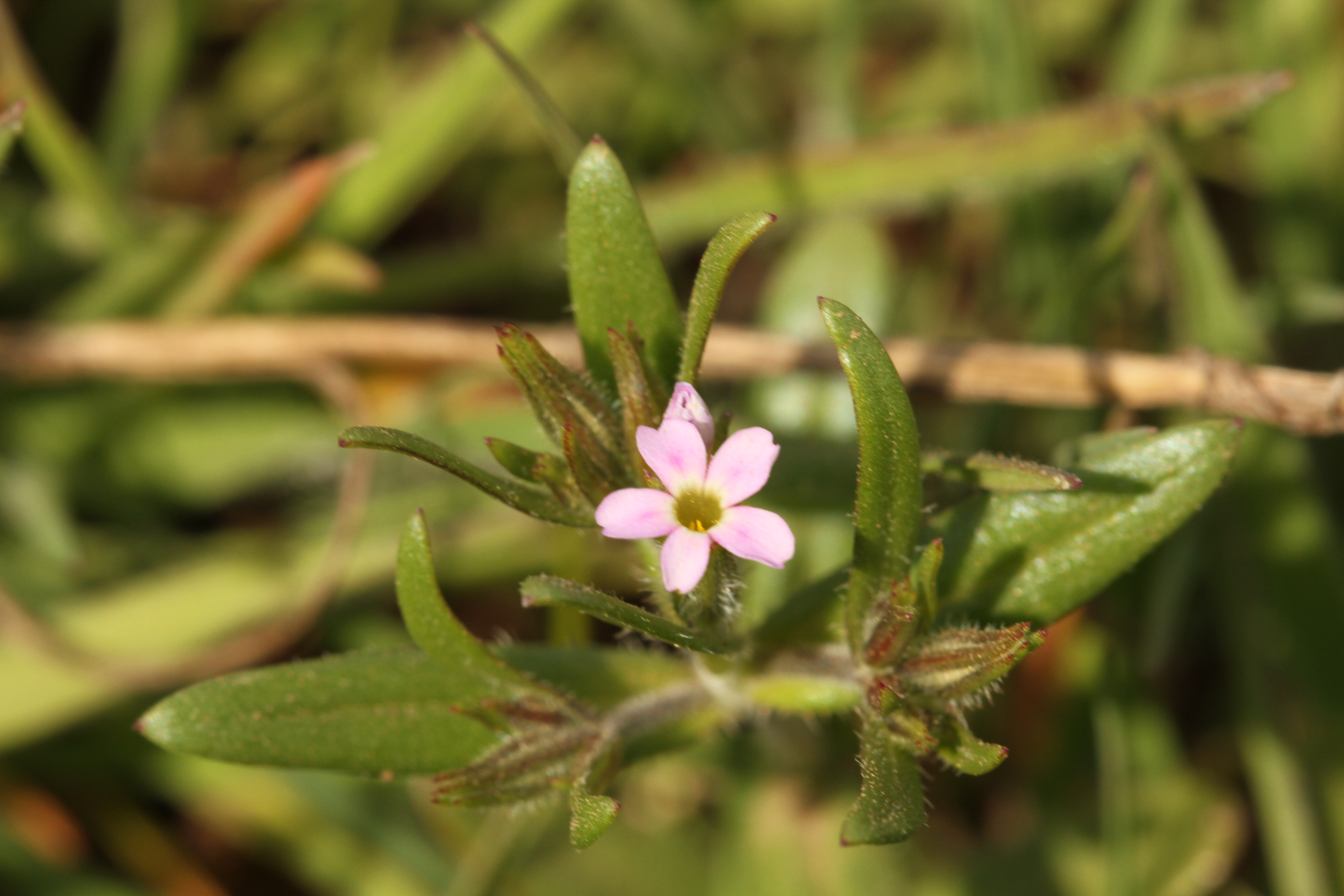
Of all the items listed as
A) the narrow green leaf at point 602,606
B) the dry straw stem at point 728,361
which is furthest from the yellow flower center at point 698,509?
the dry straw stem at point 728,361

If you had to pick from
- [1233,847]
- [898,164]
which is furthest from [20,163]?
[1233,847]

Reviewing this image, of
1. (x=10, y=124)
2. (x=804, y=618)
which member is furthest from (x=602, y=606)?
(x=10, y=124)

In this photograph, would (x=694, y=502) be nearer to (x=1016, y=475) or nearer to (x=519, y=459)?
(x=519, y=459)

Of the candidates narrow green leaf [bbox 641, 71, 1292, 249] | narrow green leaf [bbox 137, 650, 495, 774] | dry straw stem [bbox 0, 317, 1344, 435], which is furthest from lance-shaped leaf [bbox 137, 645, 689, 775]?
narrow green leaf [bbox 641, 71, 1292, 249]

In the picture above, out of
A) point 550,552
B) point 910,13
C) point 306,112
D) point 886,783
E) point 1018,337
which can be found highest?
point 910,13

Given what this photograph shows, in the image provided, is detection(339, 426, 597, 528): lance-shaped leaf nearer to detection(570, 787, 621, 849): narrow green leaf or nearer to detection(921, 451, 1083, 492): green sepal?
detection(570, 787, 621, 849): narrow green leaf

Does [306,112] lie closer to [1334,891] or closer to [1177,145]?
[1177,145]
